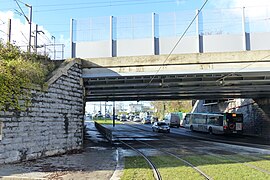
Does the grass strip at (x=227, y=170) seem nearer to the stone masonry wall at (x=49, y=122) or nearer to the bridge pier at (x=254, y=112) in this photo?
the stone masonry wall at (x=49, y=122)

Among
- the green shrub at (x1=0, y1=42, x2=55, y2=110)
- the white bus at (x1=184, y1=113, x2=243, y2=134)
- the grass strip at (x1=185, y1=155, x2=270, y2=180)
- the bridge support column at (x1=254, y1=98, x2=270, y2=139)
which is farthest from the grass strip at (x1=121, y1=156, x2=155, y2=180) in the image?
the white bus at (x1=184, y1=113, x2=243, y2=134)

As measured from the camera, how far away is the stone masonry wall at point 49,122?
1223cm

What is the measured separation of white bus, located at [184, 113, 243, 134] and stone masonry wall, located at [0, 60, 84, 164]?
74.5 ft

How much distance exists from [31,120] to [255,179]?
9.40 meters

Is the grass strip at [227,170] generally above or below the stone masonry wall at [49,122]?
below

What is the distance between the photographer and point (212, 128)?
39.2 m

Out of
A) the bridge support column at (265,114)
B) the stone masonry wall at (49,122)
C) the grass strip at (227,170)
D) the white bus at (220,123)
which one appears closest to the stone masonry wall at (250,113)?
the bridge support column at (265,114)

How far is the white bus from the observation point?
3563 centimetres

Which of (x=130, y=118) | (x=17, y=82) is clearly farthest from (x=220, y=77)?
(x=130, y=118)

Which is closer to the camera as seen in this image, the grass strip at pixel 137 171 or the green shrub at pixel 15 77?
the grass strip at pixel 137 171

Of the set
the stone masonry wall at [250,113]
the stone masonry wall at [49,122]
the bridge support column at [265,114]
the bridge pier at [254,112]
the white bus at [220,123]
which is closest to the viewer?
the stone masonry wall at [49,122]

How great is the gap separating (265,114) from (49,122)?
2521 cm

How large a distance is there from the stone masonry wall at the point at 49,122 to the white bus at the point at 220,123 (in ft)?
74.5

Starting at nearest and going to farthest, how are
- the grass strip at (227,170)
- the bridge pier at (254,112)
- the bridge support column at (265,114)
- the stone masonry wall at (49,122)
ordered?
1. the grass strip at (227,170)
2. the stone masonry wall at (49,122)
3. the bridge support column at (265,114)
4. the bridge pier at (254,112)
